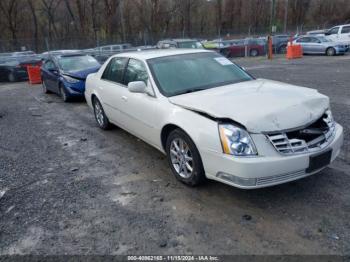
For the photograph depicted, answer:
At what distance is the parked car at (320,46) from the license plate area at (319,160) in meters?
20.0

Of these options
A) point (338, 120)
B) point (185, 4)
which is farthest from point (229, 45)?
point (185, 4)

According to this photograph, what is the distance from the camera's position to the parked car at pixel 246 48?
961 inches

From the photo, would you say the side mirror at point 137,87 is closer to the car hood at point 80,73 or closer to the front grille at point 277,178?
the front grille at point 277,178

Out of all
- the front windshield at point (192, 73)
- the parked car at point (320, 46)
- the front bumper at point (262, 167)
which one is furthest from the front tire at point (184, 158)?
the parked car at point (320, 46)

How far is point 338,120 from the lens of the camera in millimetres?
5844

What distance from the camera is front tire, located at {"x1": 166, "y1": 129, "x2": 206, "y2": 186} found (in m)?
3.42

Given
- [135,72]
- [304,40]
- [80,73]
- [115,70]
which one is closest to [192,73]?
[135,72]

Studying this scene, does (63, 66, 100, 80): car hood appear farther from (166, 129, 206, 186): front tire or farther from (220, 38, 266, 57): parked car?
(220, 38, 266, 57): parked car

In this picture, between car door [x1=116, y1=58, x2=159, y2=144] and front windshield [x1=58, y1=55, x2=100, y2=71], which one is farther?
front windshield [x1=58, y1=55, x2=100, y2=71]

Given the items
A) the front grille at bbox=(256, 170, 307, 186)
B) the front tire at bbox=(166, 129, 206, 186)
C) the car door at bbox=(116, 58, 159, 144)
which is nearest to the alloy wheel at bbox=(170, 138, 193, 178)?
the front tire at bbox=(166, 129, 206, 186)

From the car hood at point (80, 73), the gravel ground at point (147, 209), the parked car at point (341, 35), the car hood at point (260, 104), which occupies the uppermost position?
the parked car at point (341, 35)

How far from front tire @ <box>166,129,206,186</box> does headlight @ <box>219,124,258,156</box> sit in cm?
43

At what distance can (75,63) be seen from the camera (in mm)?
10117

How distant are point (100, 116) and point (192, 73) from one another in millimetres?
2581
